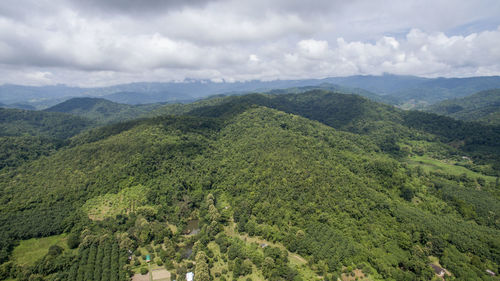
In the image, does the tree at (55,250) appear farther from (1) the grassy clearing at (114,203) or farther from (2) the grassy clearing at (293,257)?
(2) the grassy clearing at (293,257)

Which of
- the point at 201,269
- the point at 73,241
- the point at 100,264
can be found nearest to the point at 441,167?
the point at 201,269

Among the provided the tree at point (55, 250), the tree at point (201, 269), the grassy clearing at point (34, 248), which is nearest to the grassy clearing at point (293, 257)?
the tree at point (201, 269)

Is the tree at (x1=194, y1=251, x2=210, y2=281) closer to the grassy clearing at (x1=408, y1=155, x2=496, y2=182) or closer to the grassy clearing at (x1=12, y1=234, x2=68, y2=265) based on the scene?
the grassy clearing at (x1=12, y1=234, x2=68, y2=265)

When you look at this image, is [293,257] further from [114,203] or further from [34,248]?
[34,248]

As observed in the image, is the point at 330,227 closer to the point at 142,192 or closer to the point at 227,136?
the point at 142,192

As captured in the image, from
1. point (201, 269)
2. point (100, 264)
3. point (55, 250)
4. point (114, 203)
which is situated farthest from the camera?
point (114, 203)

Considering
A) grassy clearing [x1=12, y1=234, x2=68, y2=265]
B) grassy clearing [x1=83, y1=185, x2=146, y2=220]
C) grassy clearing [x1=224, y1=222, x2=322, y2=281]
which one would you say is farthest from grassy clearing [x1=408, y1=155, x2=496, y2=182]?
grassy clearing [x1=12, y1=234, x2=68, y2=265]

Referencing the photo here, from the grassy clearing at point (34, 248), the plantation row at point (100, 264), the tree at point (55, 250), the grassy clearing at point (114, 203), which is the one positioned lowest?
the grassy clearing at point (34, 248)

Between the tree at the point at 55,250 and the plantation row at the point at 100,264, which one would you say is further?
the tree at the point at 55,250
